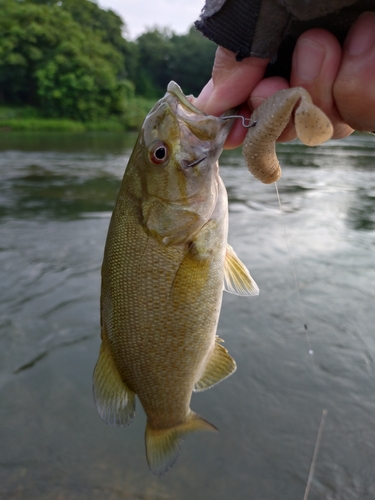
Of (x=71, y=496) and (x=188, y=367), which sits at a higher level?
(x=188, y=367)

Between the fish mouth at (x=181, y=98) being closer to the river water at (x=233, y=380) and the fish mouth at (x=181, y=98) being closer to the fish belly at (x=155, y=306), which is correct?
the fish belly at (x=155, y=306)

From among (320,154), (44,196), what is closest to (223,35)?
(44,196)

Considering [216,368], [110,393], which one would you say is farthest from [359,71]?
[110,393]

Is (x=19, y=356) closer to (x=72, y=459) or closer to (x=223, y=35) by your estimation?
(x=72, y=459)

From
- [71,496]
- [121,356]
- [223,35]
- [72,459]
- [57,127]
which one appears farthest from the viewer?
[57,127]

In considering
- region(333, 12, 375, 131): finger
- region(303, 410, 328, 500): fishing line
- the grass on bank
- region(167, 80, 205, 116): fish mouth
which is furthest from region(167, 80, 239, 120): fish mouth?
the grass on bank

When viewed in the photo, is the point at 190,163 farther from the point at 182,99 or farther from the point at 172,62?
the point at 172,62
